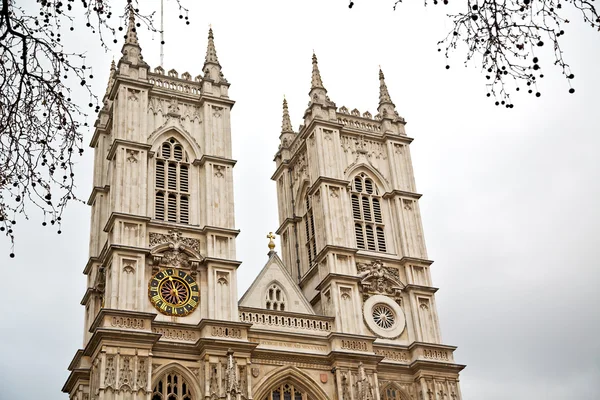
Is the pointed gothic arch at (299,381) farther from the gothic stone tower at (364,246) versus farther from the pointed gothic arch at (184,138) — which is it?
the pointed gothic arch at (184,138)

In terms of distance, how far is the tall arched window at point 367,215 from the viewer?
38750mm

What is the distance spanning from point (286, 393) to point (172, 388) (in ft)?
15.7

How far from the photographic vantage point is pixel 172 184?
119 feet

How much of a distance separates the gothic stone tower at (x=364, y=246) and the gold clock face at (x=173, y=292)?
6.09 meters

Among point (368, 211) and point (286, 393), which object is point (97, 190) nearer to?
point (368, 211)

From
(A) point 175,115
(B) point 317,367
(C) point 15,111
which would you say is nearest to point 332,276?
(B) point 317,367

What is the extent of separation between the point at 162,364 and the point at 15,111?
2156 centimetres

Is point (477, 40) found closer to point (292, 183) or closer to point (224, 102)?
point (224, 102)

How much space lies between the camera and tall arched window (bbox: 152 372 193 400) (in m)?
30.9

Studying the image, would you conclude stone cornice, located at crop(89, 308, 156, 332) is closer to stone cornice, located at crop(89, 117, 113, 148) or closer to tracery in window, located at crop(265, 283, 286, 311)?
tracery in window, located at crop(265, 283, 286, 311)

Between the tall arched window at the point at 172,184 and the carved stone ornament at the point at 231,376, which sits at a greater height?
the tall arched window at the point at 172,184

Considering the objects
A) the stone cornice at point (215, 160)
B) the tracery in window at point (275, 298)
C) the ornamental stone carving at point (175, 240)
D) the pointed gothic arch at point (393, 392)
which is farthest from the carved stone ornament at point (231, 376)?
the stone cornice at point (215, 160)

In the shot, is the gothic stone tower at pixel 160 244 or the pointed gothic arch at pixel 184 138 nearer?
the gothic stone tower at pixel 160 244

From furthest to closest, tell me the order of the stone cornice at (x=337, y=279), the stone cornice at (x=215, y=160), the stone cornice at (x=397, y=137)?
the stone cornice at (x=397, y=137) < the stone cornice at (x=215, y=160) < the stone cornice at (x=337, y=279)
